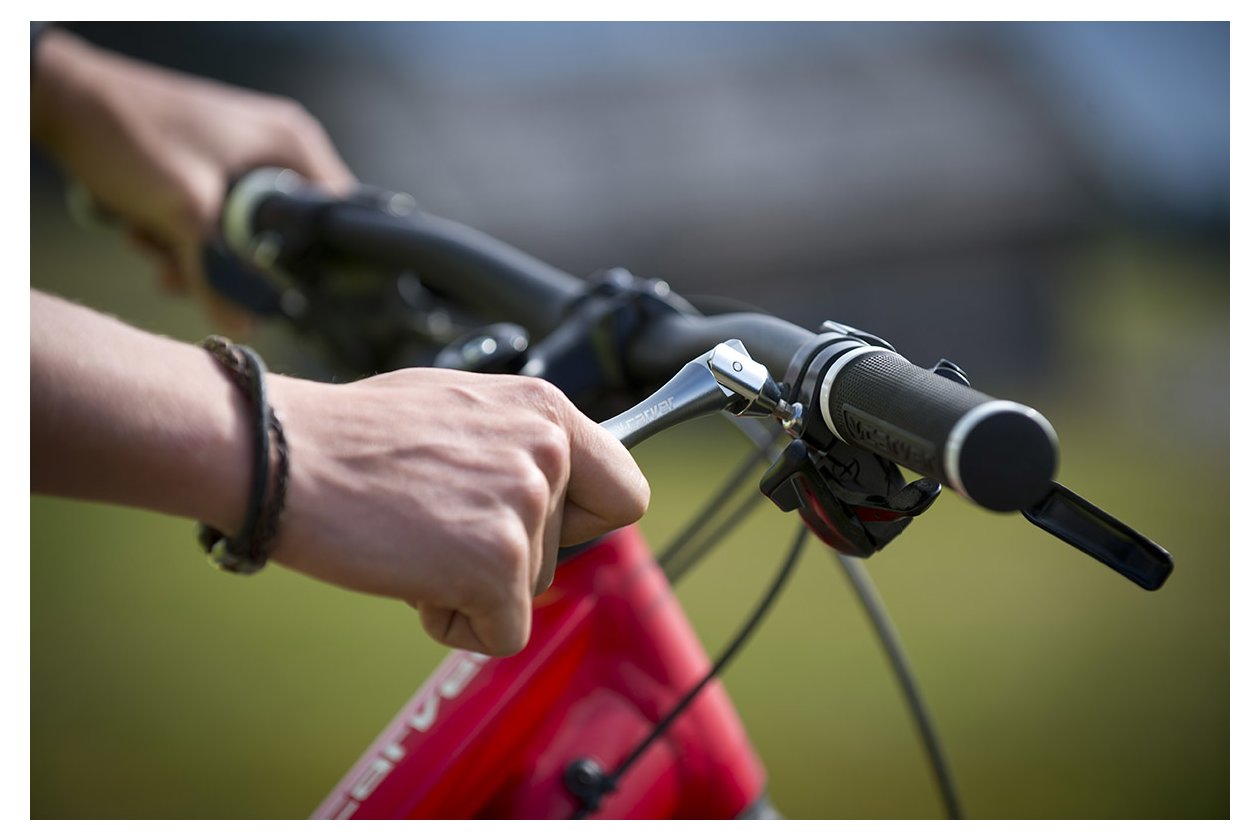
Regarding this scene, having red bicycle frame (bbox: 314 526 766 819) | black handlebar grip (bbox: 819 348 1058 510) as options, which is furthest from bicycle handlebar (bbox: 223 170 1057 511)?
red bicycle frame (bbox: 314 526 766 819)

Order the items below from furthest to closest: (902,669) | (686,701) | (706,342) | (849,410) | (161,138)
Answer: (161,138) < (902,669) < (686,701) < (706,342) < (849,410)

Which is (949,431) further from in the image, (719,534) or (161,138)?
(161,138)

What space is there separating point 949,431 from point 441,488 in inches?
10.3

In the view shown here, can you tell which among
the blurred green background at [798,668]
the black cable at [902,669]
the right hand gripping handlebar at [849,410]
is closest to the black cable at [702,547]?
the black cable at [902,669]

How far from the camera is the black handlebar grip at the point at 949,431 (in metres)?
0.51

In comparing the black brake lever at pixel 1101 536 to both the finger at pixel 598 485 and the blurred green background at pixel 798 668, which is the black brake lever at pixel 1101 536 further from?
the blurred green background at pixel 798 668

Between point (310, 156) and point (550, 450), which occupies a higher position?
point (550, 450)

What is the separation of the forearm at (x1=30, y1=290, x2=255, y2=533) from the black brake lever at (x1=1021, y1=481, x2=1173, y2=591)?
1.37ft

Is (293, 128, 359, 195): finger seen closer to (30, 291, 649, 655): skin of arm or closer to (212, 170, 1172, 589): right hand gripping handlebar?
(212, 170, 1172, 589): right hand gripping handlebar

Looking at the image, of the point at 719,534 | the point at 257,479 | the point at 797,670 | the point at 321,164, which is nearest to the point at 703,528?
the point at 719,534

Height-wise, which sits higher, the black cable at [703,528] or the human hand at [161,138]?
the black cable at [703,528]

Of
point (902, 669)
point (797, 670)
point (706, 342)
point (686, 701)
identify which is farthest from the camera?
point (797, 670)

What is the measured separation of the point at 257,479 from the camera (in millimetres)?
508

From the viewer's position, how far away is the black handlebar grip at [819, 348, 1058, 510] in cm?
51
